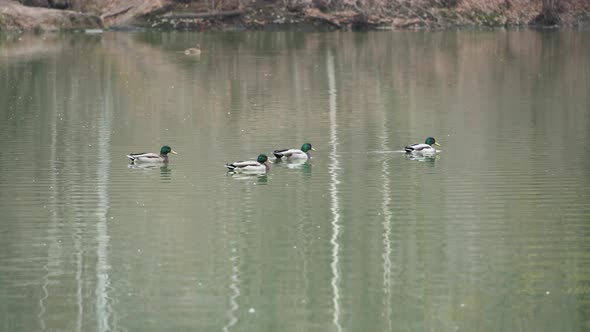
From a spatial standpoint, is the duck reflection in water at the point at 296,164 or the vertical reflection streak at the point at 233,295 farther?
the duck reflection in water at the point at 296,164

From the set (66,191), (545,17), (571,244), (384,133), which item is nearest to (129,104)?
(384,133)

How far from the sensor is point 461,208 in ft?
71.1

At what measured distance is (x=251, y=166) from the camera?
2584 cm

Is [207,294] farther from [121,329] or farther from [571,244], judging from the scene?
[571,244]

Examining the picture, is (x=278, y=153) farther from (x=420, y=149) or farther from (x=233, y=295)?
(x=233, y=295)

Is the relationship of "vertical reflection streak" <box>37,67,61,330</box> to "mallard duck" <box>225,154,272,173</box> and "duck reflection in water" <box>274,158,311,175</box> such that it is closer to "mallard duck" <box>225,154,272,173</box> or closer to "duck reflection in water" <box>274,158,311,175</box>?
"mallard duck" <box>225,154,272,173</box>

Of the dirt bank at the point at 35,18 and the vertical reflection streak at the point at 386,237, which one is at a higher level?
the dirt bank at the point at 35,18

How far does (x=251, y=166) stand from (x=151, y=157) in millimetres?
2311

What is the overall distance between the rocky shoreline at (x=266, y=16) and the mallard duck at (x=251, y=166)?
55.9 meters

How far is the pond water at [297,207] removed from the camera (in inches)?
612

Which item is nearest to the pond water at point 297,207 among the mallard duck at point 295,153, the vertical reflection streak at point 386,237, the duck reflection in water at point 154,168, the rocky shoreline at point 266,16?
the vertical reflection streak at point 386,237

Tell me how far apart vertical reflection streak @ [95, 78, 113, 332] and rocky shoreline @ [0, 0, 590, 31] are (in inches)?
1888

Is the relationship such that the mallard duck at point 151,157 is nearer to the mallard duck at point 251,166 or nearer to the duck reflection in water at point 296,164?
the mallard duck at point 251,166

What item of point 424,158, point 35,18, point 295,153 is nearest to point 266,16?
point 35,18
